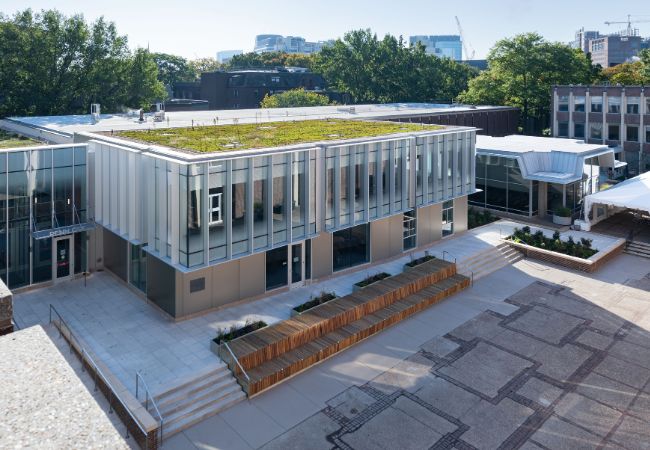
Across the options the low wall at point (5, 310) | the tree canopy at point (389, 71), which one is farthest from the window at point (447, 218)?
the tree canopy at point (389, 71)

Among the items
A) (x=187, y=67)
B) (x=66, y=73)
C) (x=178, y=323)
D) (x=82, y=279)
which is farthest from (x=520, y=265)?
(x=187, y=67)

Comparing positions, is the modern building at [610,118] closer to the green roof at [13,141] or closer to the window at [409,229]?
the window at [409,229]

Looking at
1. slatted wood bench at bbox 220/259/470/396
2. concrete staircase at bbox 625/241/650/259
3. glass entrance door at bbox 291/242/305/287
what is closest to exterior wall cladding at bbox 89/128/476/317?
glass entrance door at bbox 291/242/305/287

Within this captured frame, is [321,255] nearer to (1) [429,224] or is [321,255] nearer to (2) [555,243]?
(1) [429,224]

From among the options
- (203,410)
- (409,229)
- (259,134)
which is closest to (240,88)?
(259,134)

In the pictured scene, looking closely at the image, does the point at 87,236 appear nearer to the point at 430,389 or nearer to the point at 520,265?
the point at 430,389

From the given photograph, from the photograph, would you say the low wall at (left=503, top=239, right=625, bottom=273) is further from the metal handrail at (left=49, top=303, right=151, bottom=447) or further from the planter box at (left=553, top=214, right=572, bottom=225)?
the metal handrail at (left=49, top=303, right=151, bottom=447)
